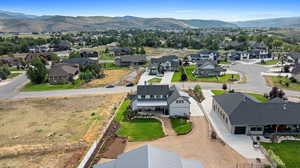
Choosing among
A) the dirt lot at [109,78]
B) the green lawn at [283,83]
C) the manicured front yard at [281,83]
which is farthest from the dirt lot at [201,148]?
the dirt lot at [109,78]

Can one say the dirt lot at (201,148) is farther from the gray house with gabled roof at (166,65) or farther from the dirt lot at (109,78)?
the gray house with gabled roof at (166,65)

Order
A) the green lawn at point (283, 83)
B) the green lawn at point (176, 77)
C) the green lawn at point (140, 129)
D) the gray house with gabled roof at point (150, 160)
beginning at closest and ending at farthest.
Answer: the gray house with gabled roof at point (150, 160), the green lawn at point (140, 129), the green lawn at point (283, 83), the green lawn at point (176, 77)

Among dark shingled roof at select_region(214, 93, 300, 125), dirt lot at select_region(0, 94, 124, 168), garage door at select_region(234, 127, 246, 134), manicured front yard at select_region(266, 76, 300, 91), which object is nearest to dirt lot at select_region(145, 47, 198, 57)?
manicured front yard at select_region(266, 76, 300, 91)

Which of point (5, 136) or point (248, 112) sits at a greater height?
point (248, 112)

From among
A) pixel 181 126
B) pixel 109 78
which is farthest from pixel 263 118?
pixel 109 78

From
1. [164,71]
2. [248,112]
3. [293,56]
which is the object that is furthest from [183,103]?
[293,56]

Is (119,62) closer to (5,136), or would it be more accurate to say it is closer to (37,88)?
(37,88)
